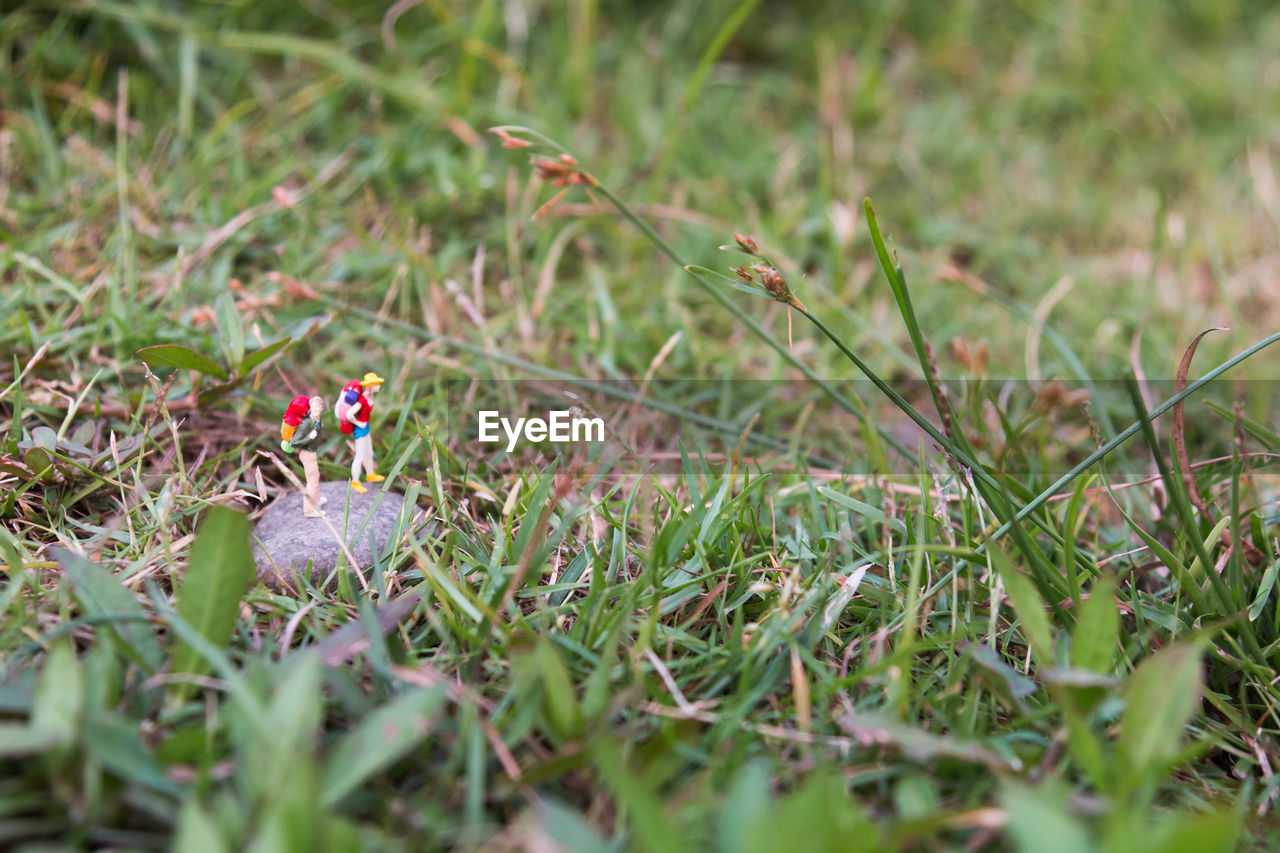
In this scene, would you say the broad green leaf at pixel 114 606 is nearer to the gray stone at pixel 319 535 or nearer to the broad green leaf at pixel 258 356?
the gray stone at pixel 319 535

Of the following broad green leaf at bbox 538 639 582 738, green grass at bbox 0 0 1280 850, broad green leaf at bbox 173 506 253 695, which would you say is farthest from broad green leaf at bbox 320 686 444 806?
broad green leaf at bbox 173 506 253 695

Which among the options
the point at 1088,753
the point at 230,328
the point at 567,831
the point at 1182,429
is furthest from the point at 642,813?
the point at 230,328

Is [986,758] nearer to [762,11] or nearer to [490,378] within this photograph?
[490,378]

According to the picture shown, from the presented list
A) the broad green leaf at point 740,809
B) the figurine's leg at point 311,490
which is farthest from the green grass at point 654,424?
the figurine's leg at point 311,490

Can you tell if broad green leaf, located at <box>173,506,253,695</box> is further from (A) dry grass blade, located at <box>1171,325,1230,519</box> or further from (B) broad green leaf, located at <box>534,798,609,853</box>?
(A) dry grass blade, located at <box>1171,325,1230,519</box>

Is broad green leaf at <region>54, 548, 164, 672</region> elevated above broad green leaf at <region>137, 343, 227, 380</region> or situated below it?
below

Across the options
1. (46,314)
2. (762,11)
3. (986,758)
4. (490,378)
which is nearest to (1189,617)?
(986,758)
